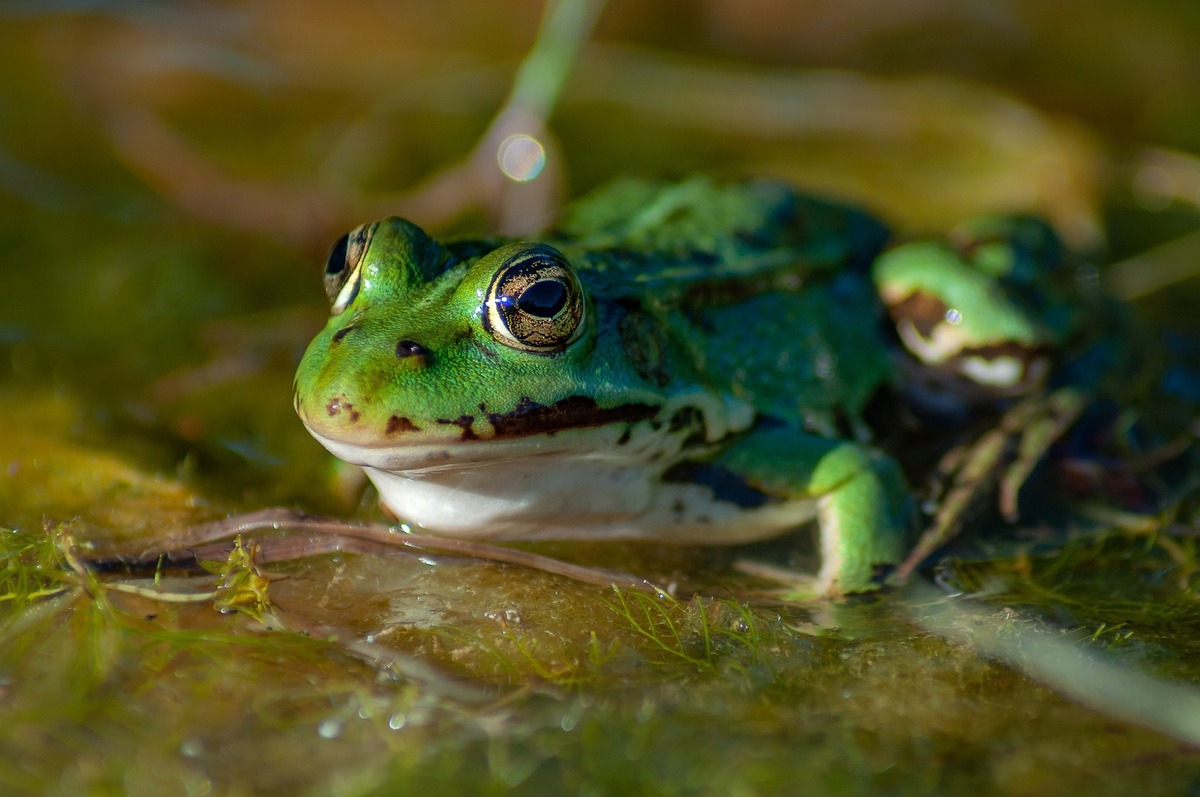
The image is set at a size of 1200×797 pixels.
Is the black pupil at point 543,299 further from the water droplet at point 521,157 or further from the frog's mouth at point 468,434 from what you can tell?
the water droplet at point 521,157

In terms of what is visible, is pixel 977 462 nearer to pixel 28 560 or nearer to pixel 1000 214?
pixel 1000 214

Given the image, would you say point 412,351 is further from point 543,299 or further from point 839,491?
point 839,491

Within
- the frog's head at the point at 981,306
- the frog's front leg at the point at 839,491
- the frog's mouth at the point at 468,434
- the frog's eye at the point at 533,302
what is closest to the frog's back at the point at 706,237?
the frog's head at the point at 981,306

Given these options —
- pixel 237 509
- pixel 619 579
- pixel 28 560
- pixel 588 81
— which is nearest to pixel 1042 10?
pixel 588 81

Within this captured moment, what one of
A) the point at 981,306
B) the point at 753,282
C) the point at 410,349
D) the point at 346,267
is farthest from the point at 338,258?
the point at 981,306

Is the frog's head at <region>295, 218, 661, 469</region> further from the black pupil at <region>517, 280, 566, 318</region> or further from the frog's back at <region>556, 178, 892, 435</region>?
the frog's back at <region>556, 178, 892, 435</region>
